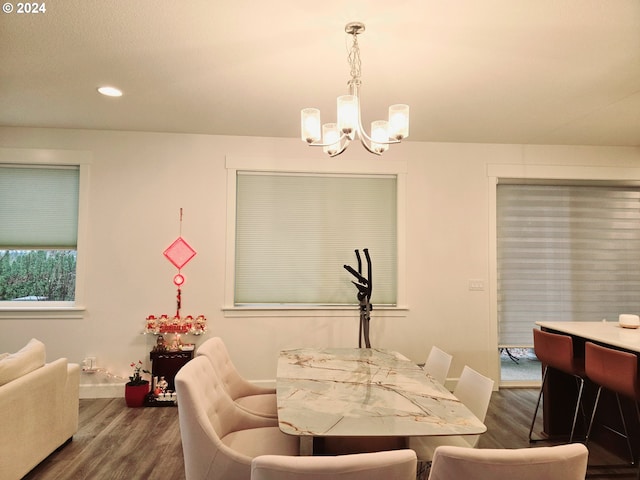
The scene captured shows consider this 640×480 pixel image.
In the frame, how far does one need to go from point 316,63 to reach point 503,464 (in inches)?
96.4

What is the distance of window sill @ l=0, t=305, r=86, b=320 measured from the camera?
3.90 meters

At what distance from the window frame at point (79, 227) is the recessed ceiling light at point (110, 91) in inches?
44.3

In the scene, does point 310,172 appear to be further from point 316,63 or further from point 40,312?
point 40,312

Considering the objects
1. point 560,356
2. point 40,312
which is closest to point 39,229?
point 40,312

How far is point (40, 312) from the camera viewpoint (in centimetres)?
393

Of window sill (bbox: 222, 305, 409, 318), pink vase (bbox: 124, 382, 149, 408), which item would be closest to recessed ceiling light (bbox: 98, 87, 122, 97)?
window sill (bbox: 222, 305, 409, 318)

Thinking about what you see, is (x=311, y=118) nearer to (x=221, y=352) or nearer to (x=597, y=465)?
(x=221, y=352)

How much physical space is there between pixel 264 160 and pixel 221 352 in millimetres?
2315

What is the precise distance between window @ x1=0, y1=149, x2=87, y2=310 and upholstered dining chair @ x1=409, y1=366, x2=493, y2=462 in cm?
353

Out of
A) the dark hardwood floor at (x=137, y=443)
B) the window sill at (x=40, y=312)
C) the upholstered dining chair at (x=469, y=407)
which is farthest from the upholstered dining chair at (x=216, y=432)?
the window sill at (x=40, y=312)

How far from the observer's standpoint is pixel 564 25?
2240 mm

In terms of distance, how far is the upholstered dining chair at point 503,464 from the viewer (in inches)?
43.8

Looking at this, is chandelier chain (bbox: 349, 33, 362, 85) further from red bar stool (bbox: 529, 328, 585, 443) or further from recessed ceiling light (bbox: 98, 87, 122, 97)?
red bar stool (bbox: 529, 328, 585, 443)

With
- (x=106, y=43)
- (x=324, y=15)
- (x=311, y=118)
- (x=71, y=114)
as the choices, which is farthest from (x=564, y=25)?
(x=71, y=114)
